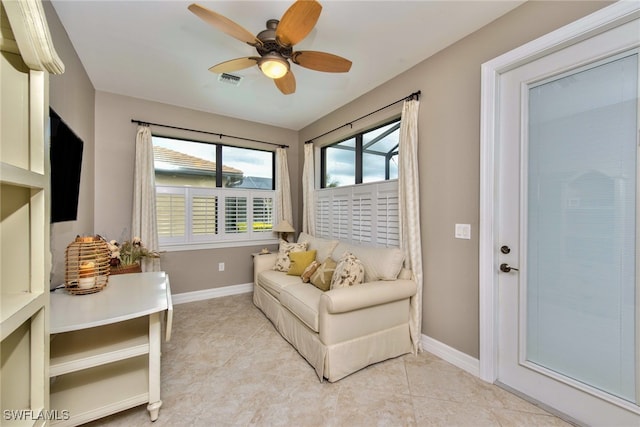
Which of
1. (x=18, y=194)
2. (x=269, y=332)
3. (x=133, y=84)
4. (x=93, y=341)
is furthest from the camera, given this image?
(x=133, y=84)

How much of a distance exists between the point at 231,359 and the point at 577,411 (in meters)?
2.44

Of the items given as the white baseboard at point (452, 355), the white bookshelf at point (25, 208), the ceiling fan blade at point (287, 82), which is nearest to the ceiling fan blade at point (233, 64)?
the ceiling fan blade at point (287, 82)

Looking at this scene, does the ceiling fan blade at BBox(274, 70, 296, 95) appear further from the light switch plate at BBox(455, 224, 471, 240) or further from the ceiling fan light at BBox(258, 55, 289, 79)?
the light switch plate at BBox(455, 224, 471, 240)

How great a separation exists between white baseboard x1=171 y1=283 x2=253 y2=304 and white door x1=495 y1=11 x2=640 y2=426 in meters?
3.33

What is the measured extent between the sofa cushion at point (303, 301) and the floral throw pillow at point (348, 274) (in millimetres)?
228

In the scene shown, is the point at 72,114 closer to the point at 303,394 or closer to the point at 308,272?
the point at 308,272

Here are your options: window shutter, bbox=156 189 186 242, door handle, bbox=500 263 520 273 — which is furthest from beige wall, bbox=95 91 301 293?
door handle, bbox=500 263 520 273

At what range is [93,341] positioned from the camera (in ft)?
5.07

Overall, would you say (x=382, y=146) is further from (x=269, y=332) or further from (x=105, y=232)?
(x=105, y=232)

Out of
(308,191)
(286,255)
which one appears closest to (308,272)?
(286,255)

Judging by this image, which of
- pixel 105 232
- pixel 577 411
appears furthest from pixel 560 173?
pixel 105 232

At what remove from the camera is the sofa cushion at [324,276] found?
8.49 ft

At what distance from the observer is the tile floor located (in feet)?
5.31

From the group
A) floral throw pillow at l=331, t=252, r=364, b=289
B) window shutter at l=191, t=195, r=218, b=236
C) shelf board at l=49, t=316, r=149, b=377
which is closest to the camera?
shelf board at l=49, t=316, r=149, b=377
